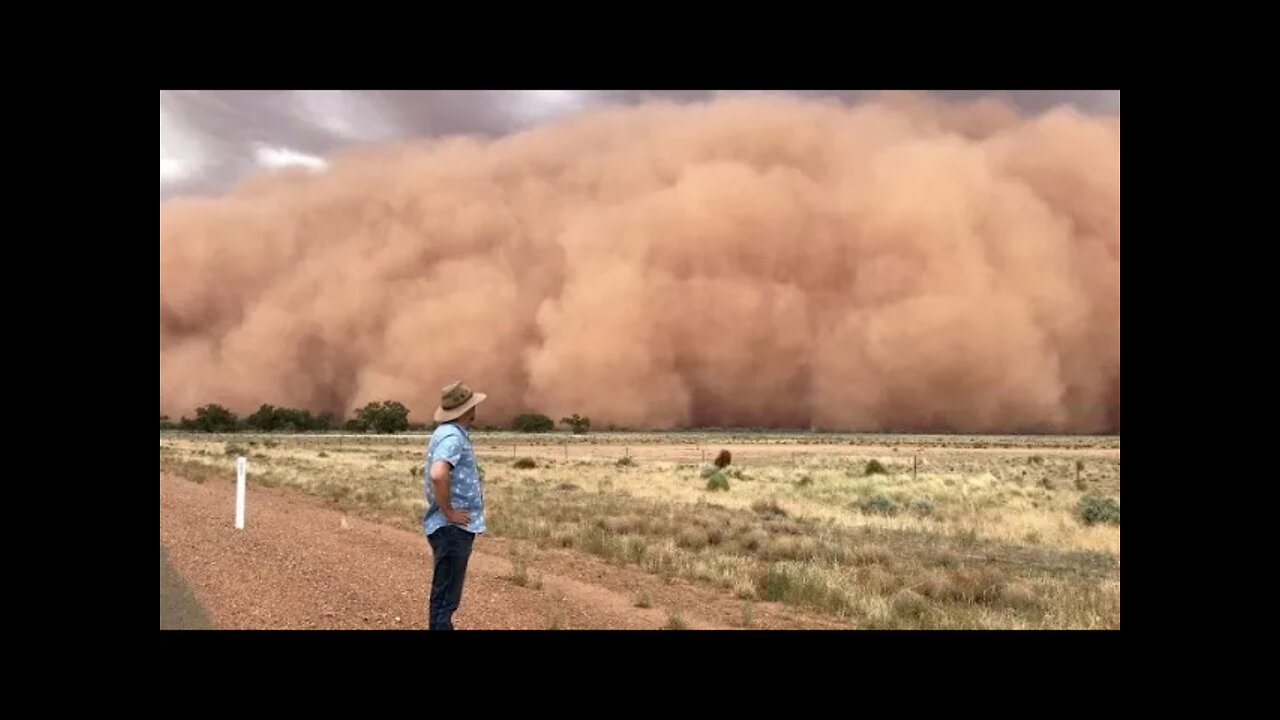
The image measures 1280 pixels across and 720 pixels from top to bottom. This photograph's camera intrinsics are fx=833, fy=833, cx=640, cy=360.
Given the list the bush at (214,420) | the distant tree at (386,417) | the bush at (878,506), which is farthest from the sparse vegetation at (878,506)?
the bush at (214,420)

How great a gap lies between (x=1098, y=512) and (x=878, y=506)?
12.1 feet

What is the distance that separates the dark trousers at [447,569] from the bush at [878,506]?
11771mm

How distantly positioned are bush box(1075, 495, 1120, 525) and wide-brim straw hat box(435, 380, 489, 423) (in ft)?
43.0

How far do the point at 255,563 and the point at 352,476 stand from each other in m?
13.4

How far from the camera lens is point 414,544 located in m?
9.39

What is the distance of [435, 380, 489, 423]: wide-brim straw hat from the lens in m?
4.27

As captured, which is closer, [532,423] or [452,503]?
[452,503]

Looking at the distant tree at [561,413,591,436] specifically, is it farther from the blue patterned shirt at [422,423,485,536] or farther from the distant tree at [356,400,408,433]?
the blue patterned shirt at [422,423,485,536]

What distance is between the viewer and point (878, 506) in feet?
50.7

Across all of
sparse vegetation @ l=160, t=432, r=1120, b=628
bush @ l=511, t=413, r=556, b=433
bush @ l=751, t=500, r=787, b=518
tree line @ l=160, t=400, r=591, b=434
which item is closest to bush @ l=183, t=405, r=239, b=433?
tree line @ l=160, t=400, r=591, b=434

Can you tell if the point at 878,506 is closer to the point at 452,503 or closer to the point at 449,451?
the point at 452,503

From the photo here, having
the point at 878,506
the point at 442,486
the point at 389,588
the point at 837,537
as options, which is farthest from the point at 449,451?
the point at 878,506
